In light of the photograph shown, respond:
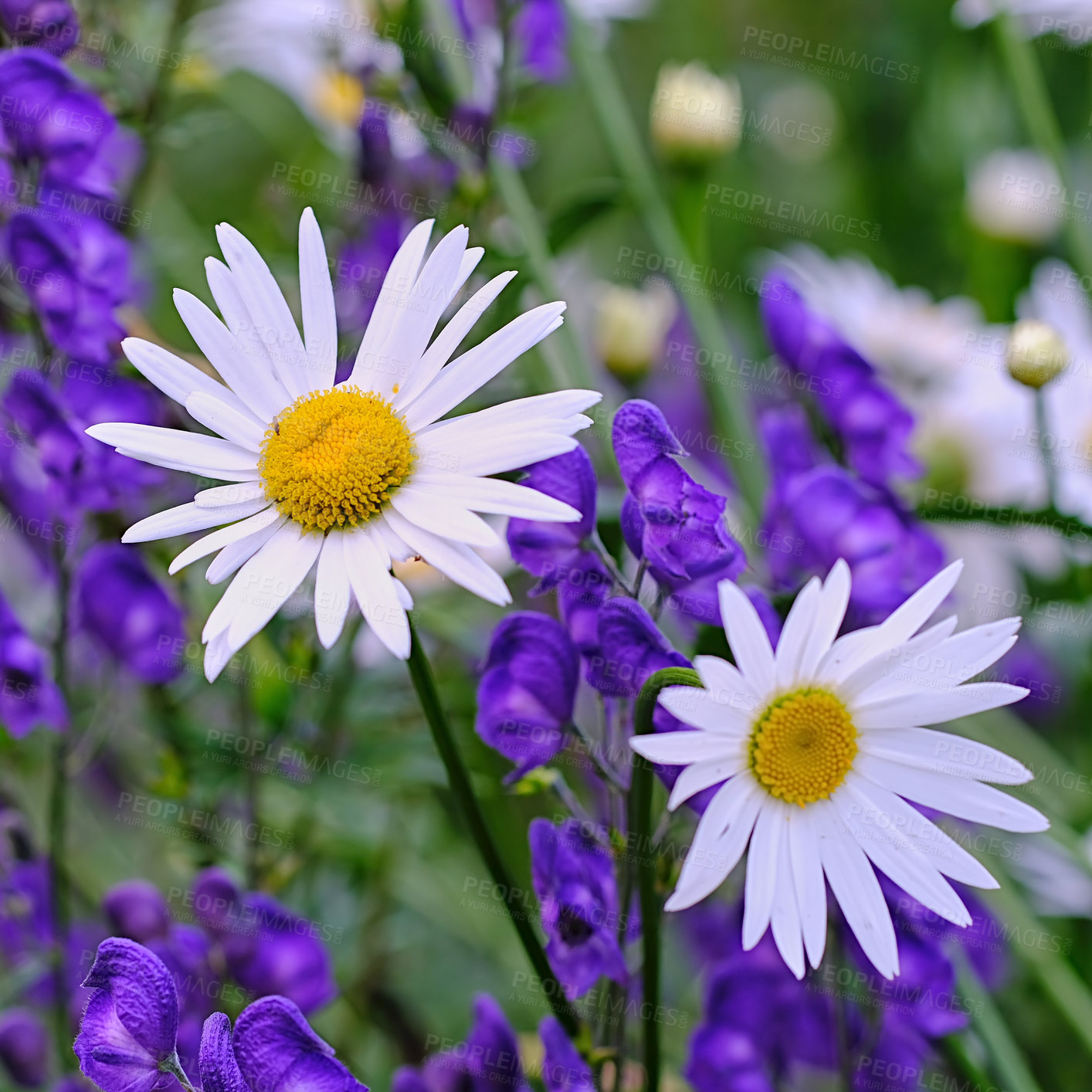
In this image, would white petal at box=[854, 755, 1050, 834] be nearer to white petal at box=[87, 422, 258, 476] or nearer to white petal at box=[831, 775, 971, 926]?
white petal at box=[831, 775, 971, 926]

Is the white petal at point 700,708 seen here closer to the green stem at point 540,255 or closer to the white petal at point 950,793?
the white petal at point 950,793

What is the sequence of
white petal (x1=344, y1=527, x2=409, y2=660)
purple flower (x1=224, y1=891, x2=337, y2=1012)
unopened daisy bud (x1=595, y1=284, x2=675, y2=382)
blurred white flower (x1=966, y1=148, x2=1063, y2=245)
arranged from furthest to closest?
blurred white flower (x1=966, y1=148, x2=1063, y2=245) → unopened daisy bud (x1=595, y1=284, x2=675, y2=382) → purple flower (x1=224, y1=891, x2=337, y2=1012) → white petal (x1=344, y1=527, x2=409, y2=660)

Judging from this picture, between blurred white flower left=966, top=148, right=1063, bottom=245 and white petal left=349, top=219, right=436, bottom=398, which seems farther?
blurred white flower left=966, top=148, right=1063, bottom=245

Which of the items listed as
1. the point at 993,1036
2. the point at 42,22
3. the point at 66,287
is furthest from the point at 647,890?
the point at 42,22

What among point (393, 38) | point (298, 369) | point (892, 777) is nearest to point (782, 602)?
point (892, 777)

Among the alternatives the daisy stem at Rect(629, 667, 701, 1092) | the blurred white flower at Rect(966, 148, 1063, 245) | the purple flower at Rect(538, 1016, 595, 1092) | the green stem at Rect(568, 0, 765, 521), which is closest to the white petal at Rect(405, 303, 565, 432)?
the daisy stem at Rect(629, 667, 701, 1092)

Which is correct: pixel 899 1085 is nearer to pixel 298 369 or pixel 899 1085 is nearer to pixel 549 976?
pixel 549 976

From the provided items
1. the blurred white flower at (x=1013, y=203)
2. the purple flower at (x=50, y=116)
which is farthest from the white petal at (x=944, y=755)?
the blurred white flower at (x=1013, y=203)
